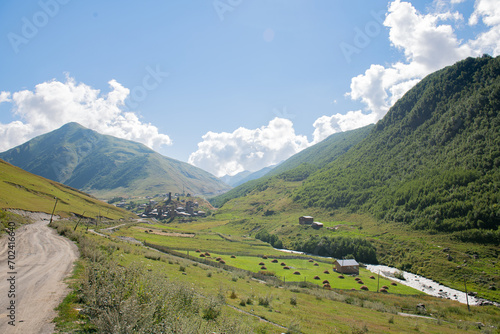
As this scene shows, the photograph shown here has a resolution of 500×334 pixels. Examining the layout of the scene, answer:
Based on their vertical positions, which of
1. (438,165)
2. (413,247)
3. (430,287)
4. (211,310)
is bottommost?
(430,287)

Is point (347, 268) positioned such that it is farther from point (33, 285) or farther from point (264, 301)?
point (33, 285)

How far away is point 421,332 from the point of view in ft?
81.9

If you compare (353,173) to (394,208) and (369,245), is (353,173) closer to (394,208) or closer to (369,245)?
(394,208)

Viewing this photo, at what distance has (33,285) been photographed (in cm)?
1672

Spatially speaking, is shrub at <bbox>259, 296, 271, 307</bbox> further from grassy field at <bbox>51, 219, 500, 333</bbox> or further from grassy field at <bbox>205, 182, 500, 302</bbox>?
grassy field at <bbox>205, 182, 500, 302</bbox>

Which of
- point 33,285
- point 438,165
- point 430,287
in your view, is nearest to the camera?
point 33,285

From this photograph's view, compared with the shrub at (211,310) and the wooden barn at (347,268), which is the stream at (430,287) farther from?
the shrub at (211,310)

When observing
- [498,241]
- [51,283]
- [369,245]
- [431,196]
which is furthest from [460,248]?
[51,283]

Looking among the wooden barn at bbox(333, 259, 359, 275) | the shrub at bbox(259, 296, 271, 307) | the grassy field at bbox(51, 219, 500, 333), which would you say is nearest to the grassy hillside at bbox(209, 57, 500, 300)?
the wooden barn at bbox(333, 259, 359, 275)

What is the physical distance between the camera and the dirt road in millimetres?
11328

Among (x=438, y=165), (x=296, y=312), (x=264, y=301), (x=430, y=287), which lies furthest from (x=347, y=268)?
(x=438, y=165)

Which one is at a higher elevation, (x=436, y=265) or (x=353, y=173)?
(x=353, y=173)

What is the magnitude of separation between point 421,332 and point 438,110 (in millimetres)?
182129

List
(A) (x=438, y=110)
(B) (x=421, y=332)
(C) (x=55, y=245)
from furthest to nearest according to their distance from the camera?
(A) (x=438, y=110)
(C) (x=55, y=245)
(B) (x=421, y=332)
